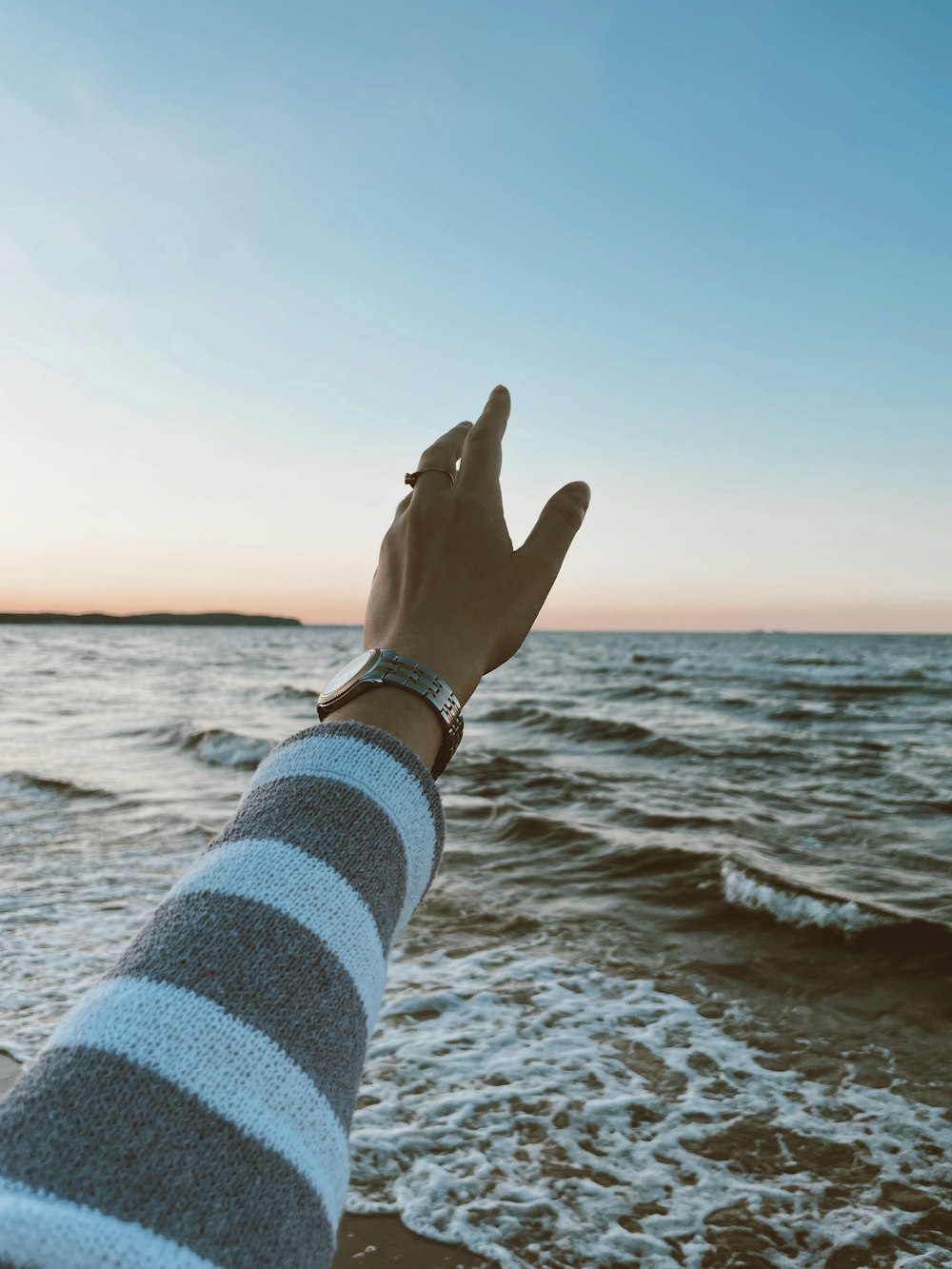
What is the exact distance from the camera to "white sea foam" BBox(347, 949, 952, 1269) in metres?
2.71

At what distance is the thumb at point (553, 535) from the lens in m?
1.18

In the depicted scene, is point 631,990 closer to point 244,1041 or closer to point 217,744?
point 244,1041

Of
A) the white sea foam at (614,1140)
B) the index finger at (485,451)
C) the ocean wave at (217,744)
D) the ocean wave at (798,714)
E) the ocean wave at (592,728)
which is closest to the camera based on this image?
the index finger at (485,451)

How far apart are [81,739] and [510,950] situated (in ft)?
35.3

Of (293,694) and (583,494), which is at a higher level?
(583,494)

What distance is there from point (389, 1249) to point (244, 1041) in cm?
247

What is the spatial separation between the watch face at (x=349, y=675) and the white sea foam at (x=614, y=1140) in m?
2.28

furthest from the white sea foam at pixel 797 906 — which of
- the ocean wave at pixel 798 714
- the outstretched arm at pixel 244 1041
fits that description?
the ocean wave at pixel 798 714

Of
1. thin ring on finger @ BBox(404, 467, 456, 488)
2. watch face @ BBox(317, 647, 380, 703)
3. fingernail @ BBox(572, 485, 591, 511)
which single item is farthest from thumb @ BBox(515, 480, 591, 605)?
watch face @ BBox(317, 647, 380, 703)

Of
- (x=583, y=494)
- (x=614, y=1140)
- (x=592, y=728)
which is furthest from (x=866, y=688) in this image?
(x=583, y=494)

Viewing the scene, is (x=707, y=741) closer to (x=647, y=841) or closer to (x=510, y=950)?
(x=647, y=841)

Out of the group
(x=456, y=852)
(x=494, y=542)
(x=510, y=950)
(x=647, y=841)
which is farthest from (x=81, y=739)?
(x=494, y=542)

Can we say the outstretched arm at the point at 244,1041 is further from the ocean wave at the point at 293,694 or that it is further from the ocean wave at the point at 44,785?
the ocean wave at the point at 293,694

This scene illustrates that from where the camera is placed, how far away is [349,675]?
1.08 metres
